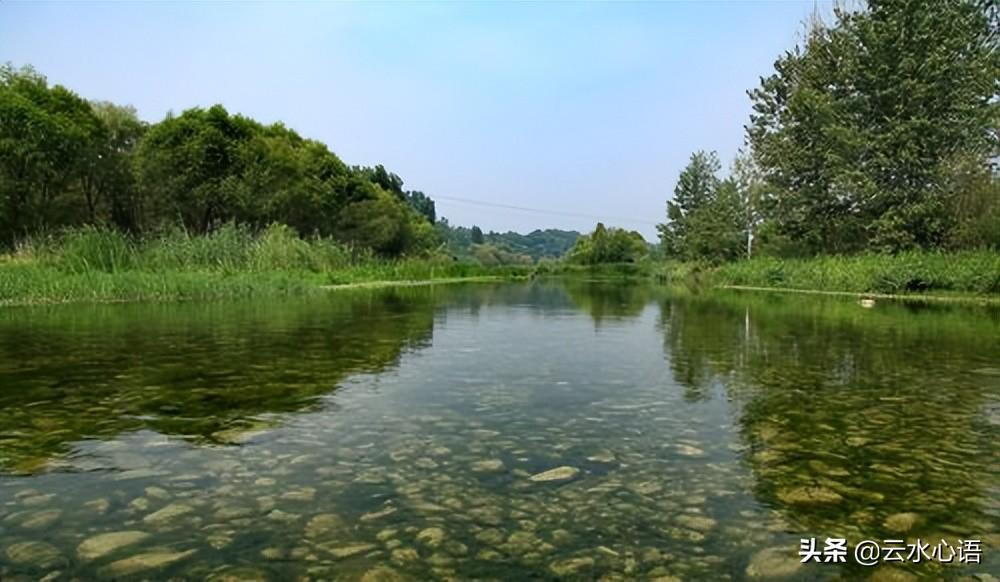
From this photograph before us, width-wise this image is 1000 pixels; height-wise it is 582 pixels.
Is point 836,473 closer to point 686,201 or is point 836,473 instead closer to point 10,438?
point 10,438

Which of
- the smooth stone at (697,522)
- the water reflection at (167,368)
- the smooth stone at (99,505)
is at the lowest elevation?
the smooth stone at (697,522)

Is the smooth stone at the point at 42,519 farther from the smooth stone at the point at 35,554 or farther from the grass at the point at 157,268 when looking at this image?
the grass at the point at 157,268

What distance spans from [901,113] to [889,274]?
8585 millimetres

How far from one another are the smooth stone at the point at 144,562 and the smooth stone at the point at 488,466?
5.16 ft

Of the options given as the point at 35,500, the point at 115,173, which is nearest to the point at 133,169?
the point at 115,173

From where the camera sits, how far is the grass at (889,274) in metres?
20.8

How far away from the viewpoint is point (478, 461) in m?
3.95

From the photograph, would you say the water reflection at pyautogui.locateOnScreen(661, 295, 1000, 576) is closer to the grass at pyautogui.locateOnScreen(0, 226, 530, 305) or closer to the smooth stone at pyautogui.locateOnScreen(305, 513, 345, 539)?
the smooth stone at pyautogui.locateOnScreen(305, 513, 345, 539)

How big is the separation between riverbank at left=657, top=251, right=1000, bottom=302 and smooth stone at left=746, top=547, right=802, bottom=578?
21026mm

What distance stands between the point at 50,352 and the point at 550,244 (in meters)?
178

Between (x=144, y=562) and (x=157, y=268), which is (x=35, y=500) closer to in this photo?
(x=144, y=562)

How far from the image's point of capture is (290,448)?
4133 millimetres

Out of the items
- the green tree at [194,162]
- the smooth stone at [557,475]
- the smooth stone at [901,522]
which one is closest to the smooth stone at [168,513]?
the smooth stone at [557,475]

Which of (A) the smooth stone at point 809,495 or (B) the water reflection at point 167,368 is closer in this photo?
(A) the smooth stone at point 809,495
